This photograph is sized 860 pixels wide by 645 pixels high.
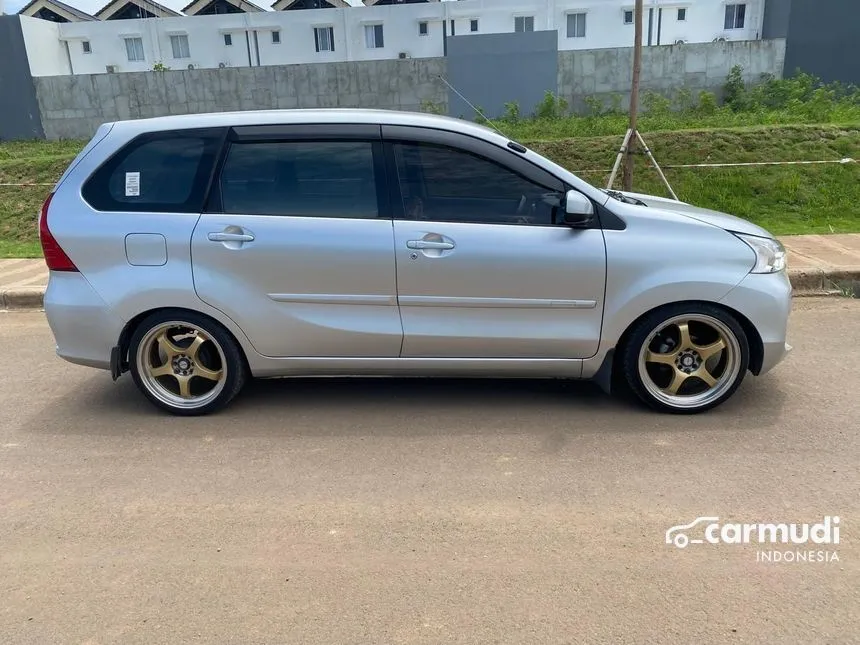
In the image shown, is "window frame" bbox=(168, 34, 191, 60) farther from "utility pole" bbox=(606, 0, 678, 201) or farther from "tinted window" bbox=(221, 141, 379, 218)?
"tinted window" bbox=(221, 141, 379, 218)

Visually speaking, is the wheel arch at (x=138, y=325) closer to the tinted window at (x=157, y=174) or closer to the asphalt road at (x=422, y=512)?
the asphalt road at (x=422, y=512)

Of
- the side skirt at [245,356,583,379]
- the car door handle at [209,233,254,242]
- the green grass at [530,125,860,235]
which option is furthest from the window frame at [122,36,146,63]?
the side skirt at [245,356,583,379]

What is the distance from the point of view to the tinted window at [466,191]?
4.00 meters

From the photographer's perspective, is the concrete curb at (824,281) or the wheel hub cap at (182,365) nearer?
the wheel hub cap at (182,365)

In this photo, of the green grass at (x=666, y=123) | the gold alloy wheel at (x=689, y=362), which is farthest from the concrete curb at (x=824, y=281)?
the green grass at (x=666, y=123)

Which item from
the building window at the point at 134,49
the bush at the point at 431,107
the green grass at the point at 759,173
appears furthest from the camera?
the building window at the point at 134,49

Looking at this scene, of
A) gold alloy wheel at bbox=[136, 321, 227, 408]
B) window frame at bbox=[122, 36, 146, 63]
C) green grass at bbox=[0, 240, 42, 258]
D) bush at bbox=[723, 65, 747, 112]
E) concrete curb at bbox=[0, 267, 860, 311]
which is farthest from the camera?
window frame at bbox=[122, 36, 146, 63]

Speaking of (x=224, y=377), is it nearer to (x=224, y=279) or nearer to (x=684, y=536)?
(x=224, y=279)

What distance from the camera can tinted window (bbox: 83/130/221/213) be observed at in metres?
4.11

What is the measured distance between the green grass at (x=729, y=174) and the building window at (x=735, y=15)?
30.8 metres

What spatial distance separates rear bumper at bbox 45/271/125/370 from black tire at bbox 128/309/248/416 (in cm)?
15

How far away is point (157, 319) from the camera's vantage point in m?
4.15

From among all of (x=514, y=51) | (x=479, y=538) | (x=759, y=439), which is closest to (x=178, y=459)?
(x=479, y=538)

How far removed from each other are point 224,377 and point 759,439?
125 inches
